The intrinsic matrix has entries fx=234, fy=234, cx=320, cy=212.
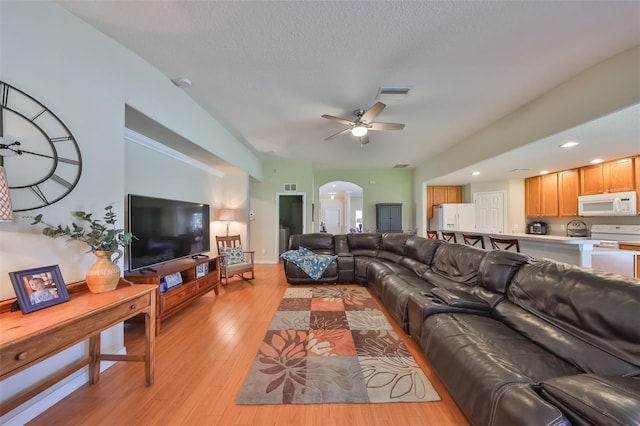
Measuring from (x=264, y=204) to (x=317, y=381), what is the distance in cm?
517

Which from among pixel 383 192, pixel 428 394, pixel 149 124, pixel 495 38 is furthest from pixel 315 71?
pixel 383 192

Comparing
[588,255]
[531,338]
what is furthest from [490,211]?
[531,338]

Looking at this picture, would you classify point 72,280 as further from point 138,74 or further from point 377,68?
point 377,68

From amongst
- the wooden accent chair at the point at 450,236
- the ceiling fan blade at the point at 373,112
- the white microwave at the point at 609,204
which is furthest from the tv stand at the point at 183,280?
the white microwave at the point at 609,204

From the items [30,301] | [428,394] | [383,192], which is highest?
[383,192]

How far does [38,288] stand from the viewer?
4.46 ft

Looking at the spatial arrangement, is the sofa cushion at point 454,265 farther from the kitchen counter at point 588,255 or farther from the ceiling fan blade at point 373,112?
the ceiling fan blade at point 373,112

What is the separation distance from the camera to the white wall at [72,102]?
142 cm

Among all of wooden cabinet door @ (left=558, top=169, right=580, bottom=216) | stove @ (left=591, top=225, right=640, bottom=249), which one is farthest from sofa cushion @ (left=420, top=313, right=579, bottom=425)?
wooden cabinet door @ (left=558, top=169, right=580, bottom=216)

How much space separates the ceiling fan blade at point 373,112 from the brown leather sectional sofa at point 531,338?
1.93m

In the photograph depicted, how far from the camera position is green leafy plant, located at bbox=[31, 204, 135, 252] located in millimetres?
1494

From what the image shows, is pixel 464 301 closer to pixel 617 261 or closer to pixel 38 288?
pixel 617 261

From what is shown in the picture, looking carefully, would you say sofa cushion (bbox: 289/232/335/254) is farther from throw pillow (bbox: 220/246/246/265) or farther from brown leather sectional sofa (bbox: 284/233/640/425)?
brown leather sectional sofa (bbox: 284/233/640/425)

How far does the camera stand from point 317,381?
1.76 meters
